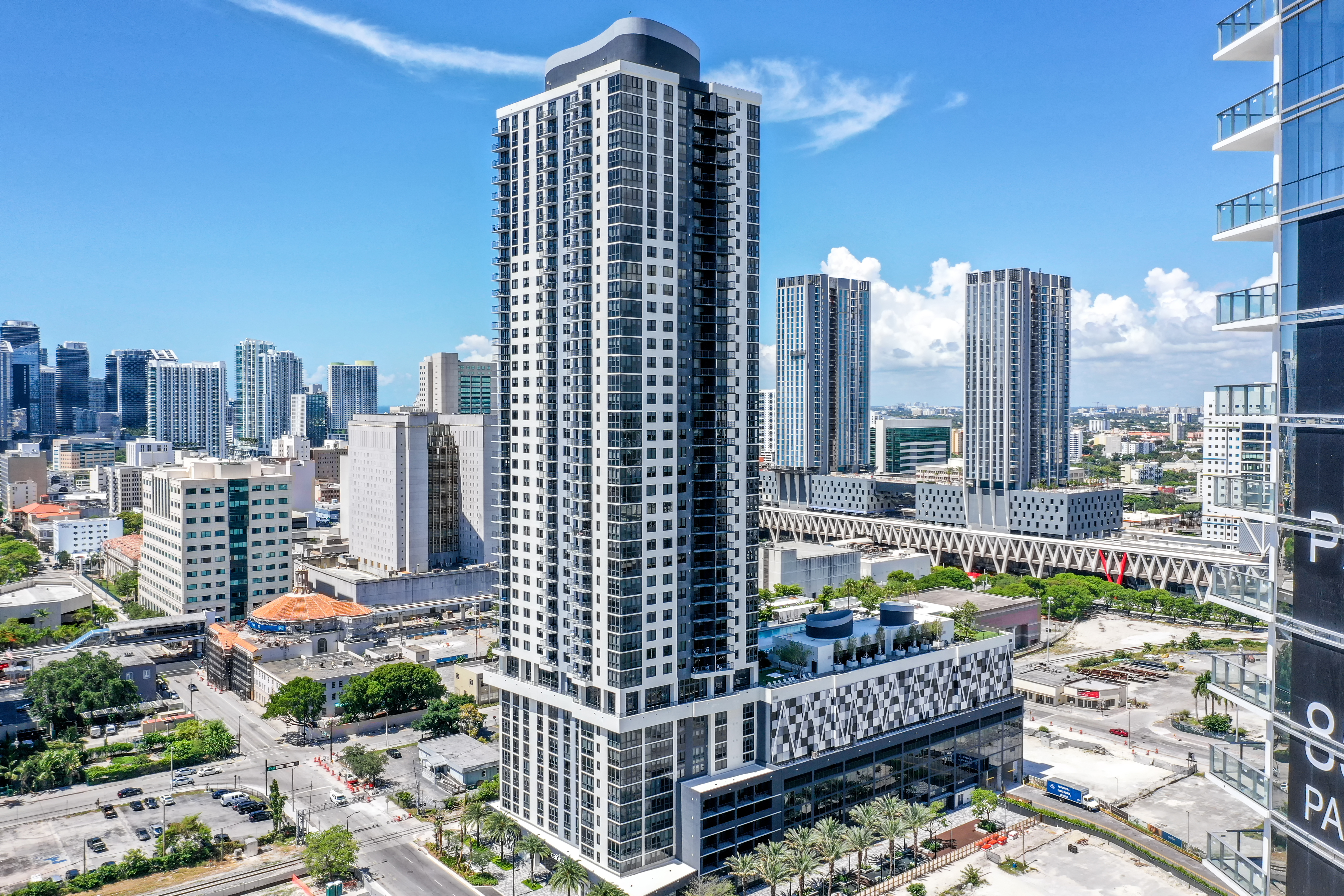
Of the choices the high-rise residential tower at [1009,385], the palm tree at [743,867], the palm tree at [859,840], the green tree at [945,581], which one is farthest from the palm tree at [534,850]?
the high-rise residential tower at [1009,385]

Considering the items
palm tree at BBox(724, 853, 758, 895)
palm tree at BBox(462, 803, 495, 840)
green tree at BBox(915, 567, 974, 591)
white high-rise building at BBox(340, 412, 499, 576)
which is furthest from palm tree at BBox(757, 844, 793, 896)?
white high-rise building at BBox(340, 412, 499, 576)

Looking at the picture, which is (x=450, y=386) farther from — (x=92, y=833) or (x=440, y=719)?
(x=92, y=833)

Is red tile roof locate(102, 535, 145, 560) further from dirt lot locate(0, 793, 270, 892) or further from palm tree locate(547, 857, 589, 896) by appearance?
palm tree locate(547, 857, 589, 896)

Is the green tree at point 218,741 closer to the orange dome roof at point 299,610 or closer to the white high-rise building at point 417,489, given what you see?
the orange dome roof at point 299,610

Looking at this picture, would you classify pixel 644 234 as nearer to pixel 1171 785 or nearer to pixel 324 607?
pixel 1171 785

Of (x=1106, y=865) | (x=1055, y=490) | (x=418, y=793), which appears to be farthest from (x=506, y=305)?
(x=1055, y=490)
